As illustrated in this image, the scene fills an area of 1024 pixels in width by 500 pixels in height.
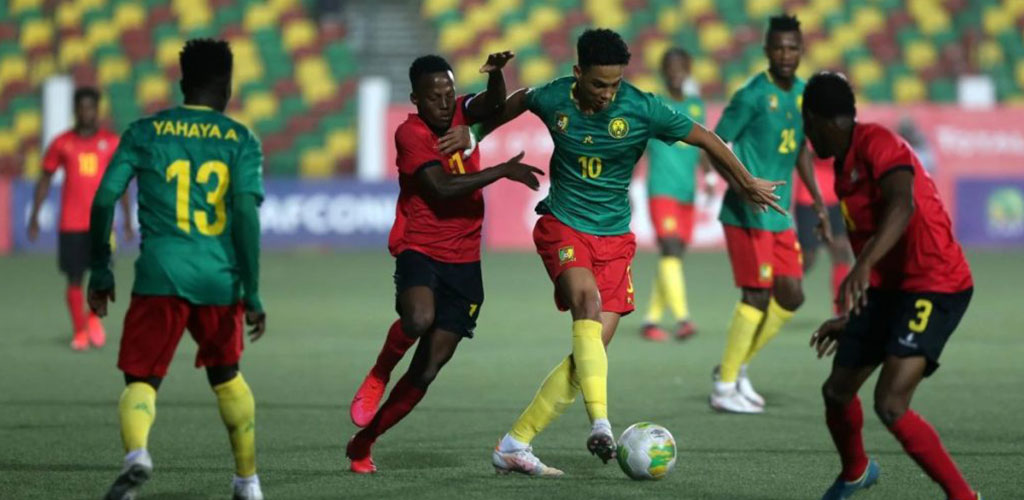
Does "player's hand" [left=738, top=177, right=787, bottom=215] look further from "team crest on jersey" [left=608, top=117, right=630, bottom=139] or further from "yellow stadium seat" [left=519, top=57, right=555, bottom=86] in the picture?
"yellow stadium seat" [left=519, top=57, right=555, bottom=86]

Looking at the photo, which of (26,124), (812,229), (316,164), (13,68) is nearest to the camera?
(812,229)

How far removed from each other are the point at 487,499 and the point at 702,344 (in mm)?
6383

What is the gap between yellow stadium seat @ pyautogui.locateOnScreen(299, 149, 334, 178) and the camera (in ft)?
77.6

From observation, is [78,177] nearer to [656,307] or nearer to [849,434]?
[656,307]

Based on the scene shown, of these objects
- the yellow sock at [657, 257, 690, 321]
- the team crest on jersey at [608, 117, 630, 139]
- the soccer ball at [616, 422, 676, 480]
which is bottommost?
the yellow sock at [657, 257, 690, 321]

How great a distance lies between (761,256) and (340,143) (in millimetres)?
15279

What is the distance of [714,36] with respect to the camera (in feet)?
84.0

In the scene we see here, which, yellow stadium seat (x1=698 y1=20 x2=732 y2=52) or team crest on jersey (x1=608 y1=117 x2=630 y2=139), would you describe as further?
yellow stadium seat (x1=698 y1=20 x2=732 y2=52)

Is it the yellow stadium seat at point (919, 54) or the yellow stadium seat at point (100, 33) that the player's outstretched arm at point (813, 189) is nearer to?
the yellow stadium seat at point (919, 54)

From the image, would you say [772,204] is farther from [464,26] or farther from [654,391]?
[464,26]

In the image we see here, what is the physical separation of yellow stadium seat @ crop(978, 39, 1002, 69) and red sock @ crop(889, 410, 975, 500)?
2049cm

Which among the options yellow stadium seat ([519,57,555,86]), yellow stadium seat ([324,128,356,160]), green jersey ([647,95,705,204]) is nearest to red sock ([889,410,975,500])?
green jersey ([647,95,705,204])

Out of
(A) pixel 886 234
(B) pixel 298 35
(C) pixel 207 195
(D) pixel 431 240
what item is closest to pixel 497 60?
(D) pixel 431 240

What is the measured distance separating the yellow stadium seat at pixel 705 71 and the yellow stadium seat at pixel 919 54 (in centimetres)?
324
